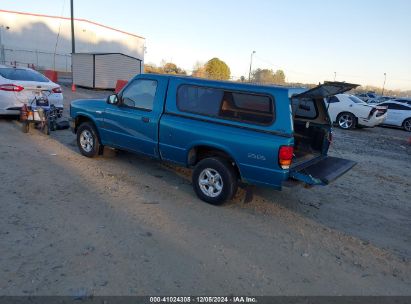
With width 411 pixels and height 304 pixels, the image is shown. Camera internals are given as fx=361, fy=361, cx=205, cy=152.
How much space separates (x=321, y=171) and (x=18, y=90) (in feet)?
26.0

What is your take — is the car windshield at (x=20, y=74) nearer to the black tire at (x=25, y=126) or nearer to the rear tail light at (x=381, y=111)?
the black tire at (x=25, y=126)

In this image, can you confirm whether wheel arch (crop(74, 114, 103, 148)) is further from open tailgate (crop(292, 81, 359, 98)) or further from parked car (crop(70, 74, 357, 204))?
open tailgate (crop(292, 81, 359, 98))

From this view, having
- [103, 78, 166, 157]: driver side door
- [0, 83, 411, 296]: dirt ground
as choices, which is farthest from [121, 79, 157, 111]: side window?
[0, 83, 411, 296]: dirt ground

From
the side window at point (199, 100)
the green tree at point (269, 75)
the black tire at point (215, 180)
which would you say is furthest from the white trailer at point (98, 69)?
the green tree at point (269, 75)

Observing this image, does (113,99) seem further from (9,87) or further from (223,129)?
(9,87)

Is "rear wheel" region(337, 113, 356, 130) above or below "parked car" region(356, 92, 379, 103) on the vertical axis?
below

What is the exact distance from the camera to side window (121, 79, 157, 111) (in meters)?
6.00

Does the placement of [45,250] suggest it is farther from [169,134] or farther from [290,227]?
[290,227]

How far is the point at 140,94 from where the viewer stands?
6191 mm

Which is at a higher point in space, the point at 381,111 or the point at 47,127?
the point at 381,111

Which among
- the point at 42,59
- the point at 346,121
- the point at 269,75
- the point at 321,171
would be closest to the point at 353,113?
the point at 346,121

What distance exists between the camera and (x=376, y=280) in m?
3.65

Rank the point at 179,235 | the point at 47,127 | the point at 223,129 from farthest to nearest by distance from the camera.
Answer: the point at 47,127 → the point at 223,129 → the point at 179,235

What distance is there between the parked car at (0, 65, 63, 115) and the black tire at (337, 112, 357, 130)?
1181 centimetres
